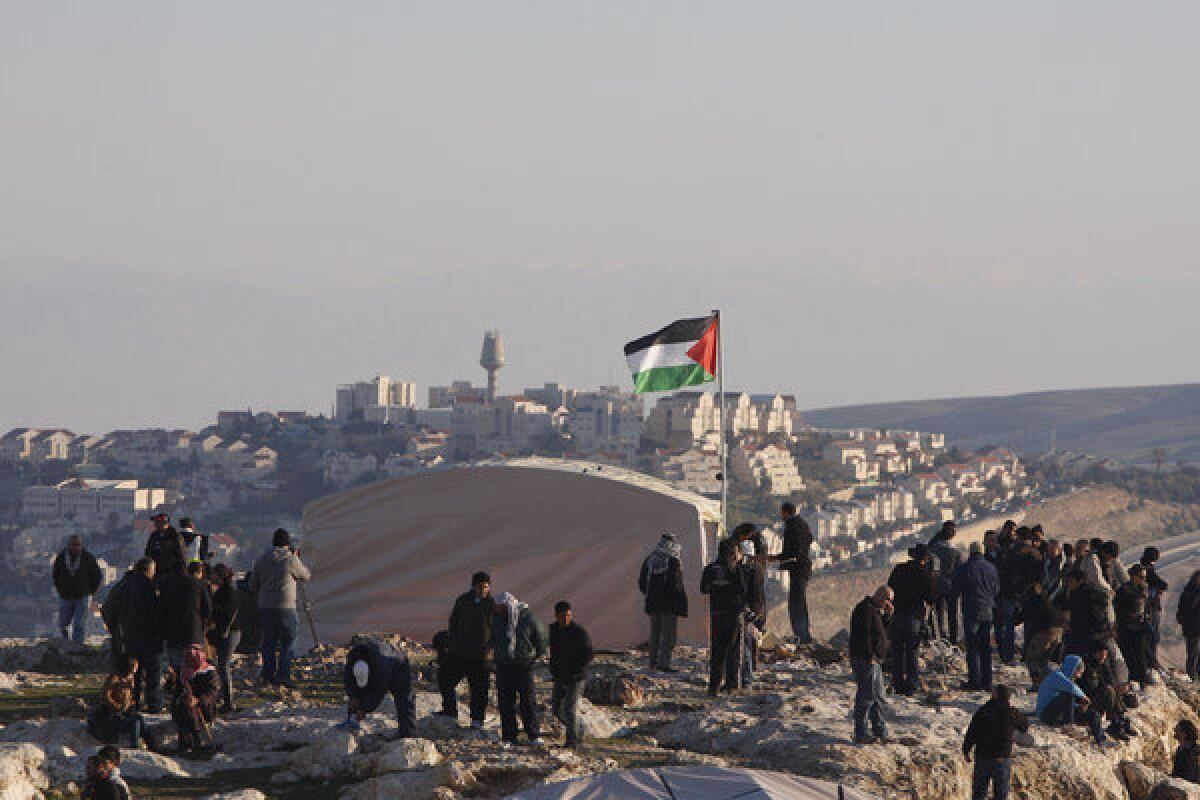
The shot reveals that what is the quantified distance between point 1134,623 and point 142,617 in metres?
10.7

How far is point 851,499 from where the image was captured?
583 ft

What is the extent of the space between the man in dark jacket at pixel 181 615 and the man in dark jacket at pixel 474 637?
211cm

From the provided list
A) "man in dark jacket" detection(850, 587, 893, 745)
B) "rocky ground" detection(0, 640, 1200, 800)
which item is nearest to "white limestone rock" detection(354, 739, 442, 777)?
"rocky ground" detection(0, 640, 1200, 800)

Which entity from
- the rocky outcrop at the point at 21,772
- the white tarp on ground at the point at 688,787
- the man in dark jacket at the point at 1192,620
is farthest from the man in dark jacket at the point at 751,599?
the rocky outcrop at the point at 21,772

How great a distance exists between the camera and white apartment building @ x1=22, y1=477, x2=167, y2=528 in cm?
18138

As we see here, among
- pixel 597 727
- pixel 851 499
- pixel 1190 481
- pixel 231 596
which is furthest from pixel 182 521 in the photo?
pixel 1190 481

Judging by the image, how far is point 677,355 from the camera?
21.6 metres

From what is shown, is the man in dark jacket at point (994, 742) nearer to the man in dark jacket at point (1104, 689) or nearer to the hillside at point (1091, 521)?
the man in dark jacket at point (1104, 689)

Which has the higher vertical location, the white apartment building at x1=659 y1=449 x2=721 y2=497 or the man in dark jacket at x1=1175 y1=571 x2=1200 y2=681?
the man in dark jacket at x1=1175 y1=571 x2=1200 y2=681

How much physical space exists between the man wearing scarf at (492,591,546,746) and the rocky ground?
22cm

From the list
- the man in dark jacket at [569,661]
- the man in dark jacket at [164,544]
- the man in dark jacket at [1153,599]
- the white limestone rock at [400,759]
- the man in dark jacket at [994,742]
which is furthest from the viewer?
the man in dark jacket at [1153,599]

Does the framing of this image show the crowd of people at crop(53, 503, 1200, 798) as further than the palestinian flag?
No

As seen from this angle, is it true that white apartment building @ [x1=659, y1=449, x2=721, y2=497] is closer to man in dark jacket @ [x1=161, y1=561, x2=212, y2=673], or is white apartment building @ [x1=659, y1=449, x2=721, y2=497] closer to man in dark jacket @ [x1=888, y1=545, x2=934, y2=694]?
man in dark jacket @ [x1=888, y1=545, x2=934, y2=694]

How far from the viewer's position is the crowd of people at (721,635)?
45.2 ft
